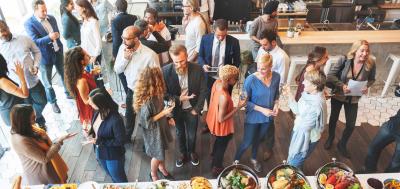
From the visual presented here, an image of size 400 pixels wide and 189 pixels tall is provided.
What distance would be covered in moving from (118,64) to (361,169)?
2.81m

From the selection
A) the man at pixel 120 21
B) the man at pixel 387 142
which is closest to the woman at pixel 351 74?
the man at pixel 387 142

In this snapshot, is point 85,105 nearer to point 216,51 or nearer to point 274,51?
point 216,51

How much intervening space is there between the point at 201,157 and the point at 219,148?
0.55 m

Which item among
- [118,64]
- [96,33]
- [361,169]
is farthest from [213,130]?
[96,33]

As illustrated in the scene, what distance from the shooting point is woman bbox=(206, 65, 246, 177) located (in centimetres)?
288

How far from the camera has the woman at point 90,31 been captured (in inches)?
164

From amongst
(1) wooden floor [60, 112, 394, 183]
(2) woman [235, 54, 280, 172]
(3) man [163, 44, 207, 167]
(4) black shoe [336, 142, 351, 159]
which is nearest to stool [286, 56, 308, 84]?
(1) wooden floor [60, 112, 394, 183]

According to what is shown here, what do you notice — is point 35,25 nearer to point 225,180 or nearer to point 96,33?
point 96,33

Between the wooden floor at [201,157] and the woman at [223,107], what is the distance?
54 centimetres

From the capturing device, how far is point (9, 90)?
3305 mm

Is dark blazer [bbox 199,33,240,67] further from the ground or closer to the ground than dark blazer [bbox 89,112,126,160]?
further from the ground

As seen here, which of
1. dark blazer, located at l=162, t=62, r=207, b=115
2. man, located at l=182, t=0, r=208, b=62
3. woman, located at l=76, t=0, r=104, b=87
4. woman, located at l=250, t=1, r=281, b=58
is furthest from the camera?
woman, located at l=250, t=1, r=281, b=58

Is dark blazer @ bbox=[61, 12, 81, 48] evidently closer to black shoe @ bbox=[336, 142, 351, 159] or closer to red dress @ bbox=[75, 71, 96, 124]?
red dress @ bbox=[75, 71, 96, 124]

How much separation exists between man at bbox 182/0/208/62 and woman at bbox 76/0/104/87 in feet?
3.70
